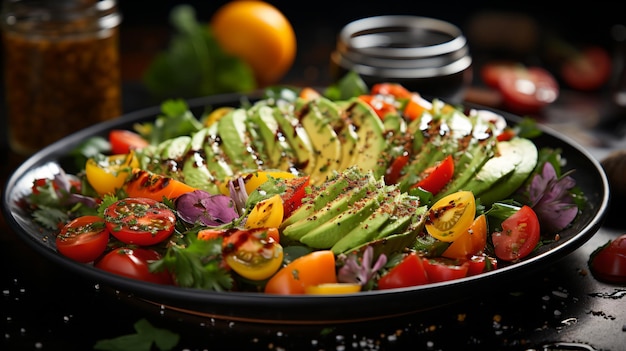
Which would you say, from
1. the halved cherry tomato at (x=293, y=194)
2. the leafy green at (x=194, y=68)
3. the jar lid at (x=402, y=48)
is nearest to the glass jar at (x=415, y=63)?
the jar lid at (x=402, y=48)

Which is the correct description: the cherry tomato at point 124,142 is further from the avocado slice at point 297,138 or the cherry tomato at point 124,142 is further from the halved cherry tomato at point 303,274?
the halved cherry tomato at point 303,274

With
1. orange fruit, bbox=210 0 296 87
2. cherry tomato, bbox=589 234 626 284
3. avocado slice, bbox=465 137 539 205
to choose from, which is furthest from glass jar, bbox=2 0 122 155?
cherry tomato, bbox=589 234 626 284

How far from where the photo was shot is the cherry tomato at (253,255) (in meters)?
2.90

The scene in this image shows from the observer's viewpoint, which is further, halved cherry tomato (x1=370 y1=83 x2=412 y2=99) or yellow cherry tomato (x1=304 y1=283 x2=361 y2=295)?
halved cherry tomato (x1=370 y1=83 x2=412 y2=99)

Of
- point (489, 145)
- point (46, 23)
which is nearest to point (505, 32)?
point (489, 145)

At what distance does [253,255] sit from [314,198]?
38 centimetres

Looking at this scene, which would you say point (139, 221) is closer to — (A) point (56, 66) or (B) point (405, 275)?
(B) point (405, 275)

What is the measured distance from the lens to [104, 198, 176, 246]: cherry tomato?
3.12m

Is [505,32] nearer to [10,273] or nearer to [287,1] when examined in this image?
[287,1]

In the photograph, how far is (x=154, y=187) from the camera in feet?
11.3

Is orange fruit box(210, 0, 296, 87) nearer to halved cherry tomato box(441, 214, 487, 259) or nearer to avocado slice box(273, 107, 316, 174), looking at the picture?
avocado slice box(273, 107, 316, 174)

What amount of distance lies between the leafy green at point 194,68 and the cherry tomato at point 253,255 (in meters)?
2.52

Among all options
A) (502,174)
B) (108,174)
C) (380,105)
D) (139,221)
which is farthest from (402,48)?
(139,221)

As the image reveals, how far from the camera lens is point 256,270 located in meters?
2.89
